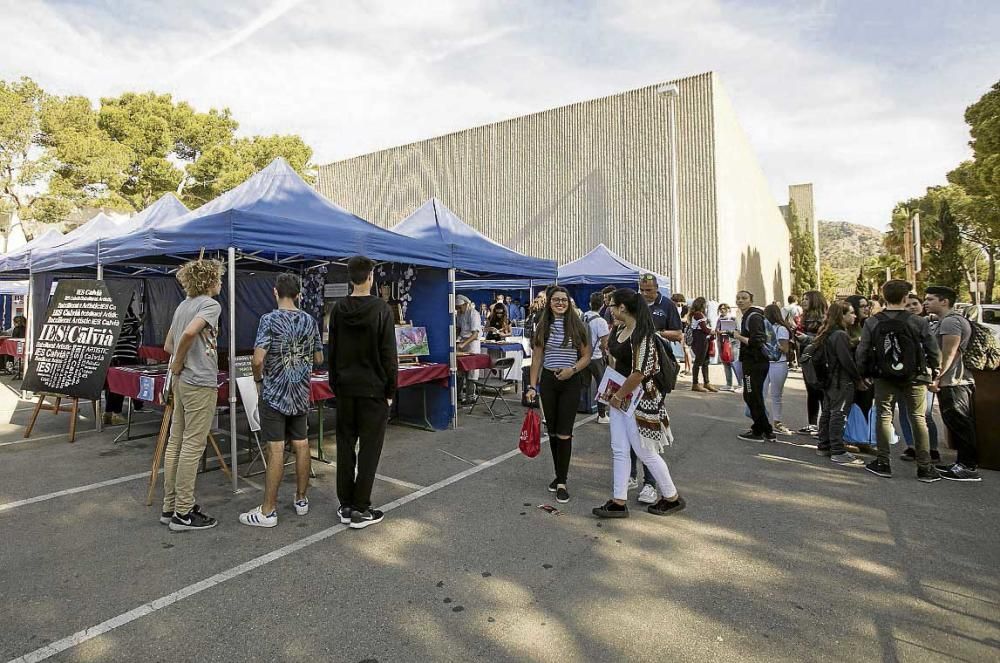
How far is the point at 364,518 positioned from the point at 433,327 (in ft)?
11.4

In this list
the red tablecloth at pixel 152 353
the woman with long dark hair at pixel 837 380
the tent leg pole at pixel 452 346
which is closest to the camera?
the woman with long dark hair at pixel 837 380

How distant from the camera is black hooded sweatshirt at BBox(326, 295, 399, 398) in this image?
370cm

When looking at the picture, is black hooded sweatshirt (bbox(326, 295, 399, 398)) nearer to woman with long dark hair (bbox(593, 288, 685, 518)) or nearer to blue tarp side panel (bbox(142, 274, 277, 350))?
woman with long dark hair (bbox(593, 288, 685, 518))

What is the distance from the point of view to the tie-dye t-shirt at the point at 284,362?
3791mm

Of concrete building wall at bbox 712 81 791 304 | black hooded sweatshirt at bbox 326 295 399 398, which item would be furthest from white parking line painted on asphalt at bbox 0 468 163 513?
concrete building wall at bbox 712 81 791 304

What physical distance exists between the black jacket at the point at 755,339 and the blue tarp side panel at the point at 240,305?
6121 millimetres

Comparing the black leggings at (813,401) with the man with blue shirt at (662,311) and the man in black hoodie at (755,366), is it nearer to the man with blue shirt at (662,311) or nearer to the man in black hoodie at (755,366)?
the man in black hoodie at (755,366)

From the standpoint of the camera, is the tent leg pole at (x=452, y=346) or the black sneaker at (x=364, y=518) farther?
the tent leg pole at (x=452, y=346)

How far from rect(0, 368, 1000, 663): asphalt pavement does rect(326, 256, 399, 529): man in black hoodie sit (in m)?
0.34

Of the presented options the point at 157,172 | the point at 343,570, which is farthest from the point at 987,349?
the point at 157,172

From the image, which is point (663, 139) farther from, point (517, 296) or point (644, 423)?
point (644, 423)

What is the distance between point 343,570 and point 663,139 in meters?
23.4

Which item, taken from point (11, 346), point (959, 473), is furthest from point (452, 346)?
point (11, 346)

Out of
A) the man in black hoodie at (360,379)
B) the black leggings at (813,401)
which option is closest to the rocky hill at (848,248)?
the black leggings at (813,401)
